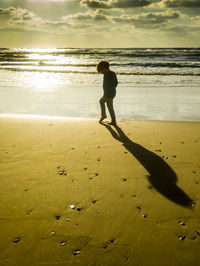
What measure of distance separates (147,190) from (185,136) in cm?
279

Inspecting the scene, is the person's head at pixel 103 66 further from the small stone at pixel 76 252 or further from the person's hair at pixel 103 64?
the small stone at pixel 76 252

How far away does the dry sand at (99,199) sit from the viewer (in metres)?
2.76

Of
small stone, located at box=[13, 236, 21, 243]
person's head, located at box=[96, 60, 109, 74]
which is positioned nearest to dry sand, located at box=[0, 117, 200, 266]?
small stone, located at box=[13, 236, 21, 243]

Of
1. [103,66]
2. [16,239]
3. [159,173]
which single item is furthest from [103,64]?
[16,239]

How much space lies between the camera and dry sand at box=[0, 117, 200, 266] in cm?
276

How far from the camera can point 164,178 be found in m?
4.25

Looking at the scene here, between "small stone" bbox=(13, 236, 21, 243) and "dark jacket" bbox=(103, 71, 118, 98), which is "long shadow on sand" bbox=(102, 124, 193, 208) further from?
"small stone" bbox=(13, 236, 21, 243)

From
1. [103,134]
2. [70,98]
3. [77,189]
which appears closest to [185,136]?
[103,134]

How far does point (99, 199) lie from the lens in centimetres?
365

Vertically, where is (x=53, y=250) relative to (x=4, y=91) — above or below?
below

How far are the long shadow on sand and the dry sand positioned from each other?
15 millimetres

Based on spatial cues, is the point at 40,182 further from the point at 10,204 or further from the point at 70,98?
the point at 70,98

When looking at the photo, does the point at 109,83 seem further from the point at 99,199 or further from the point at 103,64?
the point at 99,199

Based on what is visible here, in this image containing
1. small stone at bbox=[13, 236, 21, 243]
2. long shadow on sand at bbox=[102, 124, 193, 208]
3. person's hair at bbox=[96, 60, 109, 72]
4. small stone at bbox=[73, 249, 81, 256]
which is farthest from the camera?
person's hair at bbox=[96, 60, 109, 72]
